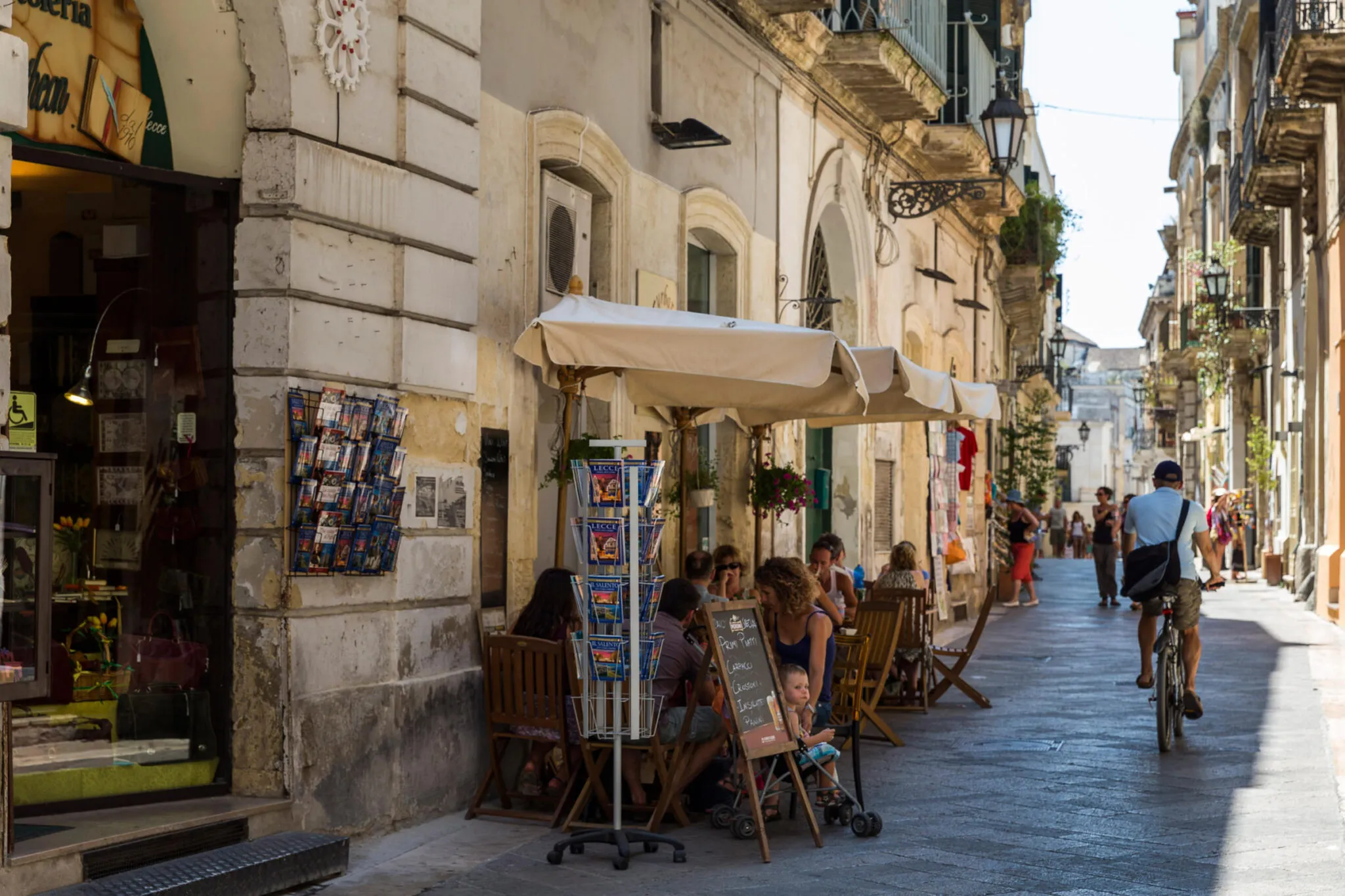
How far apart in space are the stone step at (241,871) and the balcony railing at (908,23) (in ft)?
30.1

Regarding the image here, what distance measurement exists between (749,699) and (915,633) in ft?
14.4

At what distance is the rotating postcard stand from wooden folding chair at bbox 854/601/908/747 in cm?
298

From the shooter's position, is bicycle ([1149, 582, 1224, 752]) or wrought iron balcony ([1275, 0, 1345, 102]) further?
wrought iron balcony ([1275, 0, 1345, 102])

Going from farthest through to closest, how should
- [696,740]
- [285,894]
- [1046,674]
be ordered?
[1046,674] < [696,740] < [285,894]

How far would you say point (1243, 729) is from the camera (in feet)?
34.5

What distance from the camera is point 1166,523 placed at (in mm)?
10148

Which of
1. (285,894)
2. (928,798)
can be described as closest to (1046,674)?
(928,798)

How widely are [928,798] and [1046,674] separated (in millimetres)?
6252

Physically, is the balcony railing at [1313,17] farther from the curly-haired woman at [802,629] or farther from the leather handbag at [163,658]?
the leather handbag at [163,658]

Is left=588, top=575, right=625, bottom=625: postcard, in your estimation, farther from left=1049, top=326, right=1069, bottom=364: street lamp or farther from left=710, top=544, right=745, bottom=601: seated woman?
left=1049, top=326, right=1069, bottom=364: street lamp

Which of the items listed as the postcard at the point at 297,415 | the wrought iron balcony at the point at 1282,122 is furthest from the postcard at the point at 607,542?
the wrought iron balcony at the point at 1282,122

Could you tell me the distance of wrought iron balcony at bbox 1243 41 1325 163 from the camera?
20500 millimetres

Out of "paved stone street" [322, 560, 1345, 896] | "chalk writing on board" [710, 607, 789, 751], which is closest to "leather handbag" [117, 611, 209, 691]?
"paved stone street" [322, 560, 1345, 896]

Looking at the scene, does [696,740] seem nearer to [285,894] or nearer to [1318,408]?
[285,894]
